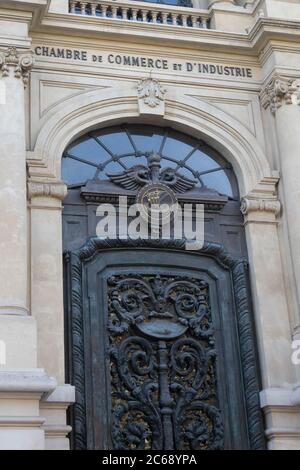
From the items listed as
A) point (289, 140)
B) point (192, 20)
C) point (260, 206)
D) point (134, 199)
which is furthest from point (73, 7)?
point (260, 206)

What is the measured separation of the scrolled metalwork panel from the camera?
12.3m

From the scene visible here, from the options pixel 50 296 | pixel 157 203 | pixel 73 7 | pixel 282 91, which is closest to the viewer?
pixel 50 296

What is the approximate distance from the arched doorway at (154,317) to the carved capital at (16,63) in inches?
61.9

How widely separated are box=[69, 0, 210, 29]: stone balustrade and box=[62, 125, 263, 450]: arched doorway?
2.23m

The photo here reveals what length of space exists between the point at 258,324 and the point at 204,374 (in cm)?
115

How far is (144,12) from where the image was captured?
15.2 metres

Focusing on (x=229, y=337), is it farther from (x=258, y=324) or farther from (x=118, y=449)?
(x=118, y=449)

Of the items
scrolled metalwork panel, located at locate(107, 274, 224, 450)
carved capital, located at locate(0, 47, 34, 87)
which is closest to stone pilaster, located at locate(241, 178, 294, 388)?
scrolled metalwork panel, located at locate(107, 274, 224, 450)

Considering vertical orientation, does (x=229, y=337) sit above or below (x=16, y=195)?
below

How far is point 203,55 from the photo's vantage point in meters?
14.8

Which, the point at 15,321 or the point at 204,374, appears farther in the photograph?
the point at 204,374

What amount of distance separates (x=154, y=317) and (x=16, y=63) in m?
4.39

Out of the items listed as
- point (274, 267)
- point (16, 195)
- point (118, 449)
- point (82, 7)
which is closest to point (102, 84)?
point (82, 7)

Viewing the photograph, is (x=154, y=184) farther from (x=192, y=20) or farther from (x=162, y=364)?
(x=192, y=20)
